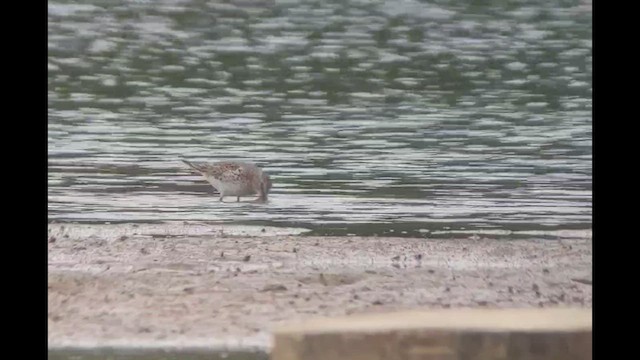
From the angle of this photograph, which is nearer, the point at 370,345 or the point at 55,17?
the point at 370,345

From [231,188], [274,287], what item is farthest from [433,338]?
[231,188]

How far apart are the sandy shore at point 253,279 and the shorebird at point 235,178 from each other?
0.11 meters

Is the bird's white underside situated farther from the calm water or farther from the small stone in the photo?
the small stone

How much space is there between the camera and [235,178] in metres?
1.92

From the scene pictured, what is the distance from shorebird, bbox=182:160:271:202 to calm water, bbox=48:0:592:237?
0.03 m

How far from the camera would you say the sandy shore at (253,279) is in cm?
186

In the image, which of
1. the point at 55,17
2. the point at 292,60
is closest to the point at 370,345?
the point at 292,60

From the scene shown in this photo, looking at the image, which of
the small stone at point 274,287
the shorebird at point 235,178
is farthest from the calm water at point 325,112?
the small stone at point 274,287

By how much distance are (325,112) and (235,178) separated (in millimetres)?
309

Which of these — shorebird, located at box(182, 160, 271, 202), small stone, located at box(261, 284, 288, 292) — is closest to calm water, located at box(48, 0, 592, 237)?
shorebird, located at box(182, 160, 271, 202)

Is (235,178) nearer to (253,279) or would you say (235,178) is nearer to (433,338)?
(253,279)
